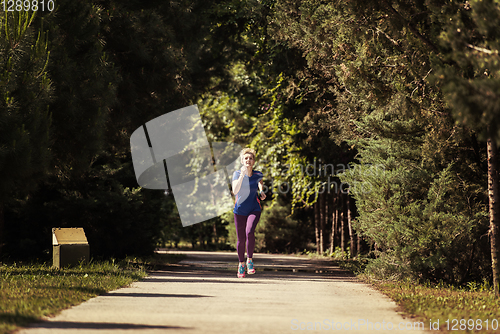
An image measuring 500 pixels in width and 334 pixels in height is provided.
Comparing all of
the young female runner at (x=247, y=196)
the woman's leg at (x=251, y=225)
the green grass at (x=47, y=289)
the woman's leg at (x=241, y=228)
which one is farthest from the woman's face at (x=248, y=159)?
the green grass at (x=47, y=289)

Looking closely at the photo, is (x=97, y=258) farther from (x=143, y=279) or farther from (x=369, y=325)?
(x=369, y=325)

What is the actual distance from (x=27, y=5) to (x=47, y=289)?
535 cm

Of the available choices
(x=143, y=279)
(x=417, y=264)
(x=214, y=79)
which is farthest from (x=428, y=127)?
(x=214, y=79)

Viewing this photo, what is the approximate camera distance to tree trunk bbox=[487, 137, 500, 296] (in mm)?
8641

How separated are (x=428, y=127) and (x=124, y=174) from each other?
868cm

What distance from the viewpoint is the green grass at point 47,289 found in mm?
5728

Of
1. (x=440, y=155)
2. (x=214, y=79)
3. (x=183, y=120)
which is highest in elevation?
(x=214, y=79)

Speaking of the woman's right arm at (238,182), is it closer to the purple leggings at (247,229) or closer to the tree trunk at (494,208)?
the purple leggings at (247,229)

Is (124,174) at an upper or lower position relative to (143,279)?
upper

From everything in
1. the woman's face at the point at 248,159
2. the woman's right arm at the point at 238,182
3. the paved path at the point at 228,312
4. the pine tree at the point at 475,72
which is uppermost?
the pine tree at the point at 475,72

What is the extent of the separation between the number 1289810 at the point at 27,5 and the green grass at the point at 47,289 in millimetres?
4515

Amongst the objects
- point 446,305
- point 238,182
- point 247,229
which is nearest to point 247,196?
point 238,182

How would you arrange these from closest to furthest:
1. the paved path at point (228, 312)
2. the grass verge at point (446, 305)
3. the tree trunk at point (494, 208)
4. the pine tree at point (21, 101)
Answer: the paved path at point (228, 312)
the grass verge at point (446, 305)
the tree trunk at point (494, 208)
the pine tree at point (21, 101)

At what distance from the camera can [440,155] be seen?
9.96 metres
